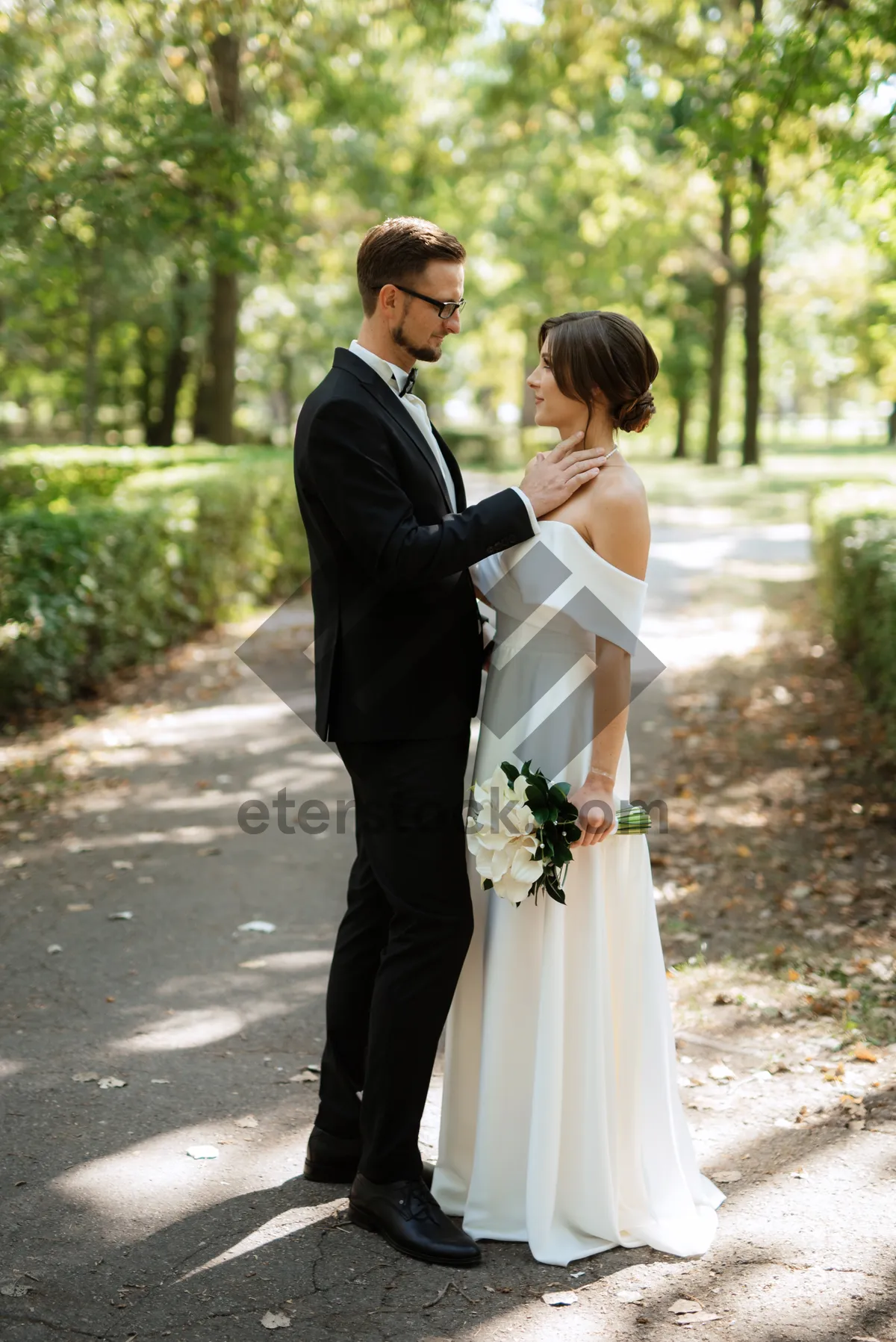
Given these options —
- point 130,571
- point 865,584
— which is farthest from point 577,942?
point 130,571

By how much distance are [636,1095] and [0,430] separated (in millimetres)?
39160

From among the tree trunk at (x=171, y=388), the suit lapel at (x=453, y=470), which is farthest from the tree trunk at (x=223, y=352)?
the suit lapel at (x=453, y=470)

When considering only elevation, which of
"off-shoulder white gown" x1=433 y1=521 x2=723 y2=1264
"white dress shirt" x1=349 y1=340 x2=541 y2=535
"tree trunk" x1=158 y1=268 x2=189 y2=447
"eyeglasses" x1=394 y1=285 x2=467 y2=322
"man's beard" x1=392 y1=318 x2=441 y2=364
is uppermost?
"tree trunk" x1=158 y1=268 x2=189 y2=447

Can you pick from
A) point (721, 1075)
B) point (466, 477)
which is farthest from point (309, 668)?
point (466, 477)

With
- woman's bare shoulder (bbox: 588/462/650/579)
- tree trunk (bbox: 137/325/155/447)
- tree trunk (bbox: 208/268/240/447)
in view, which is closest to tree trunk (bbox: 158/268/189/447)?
tree trunk (bbox: 137/325/155/447)

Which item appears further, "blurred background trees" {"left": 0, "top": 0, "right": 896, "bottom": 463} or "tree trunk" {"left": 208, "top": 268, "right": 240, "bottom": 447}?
"tree trunk" {"left": 208, "top": 268, "right": 240, "bottom": 447}

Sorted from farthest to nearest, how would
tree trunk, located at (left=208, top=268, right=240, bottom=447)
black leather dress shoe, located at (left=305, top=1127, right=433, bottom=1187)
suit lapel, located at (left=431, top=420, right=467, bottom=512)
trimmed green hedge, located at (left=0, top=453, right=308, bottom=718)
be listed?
tree trunk, located at (left=208, top=268, right=240, bottom=447)
trimmed green hedge, located at (left=0, top=453, right=308, bottom=718)
black leather dress shoe, located at (left=305, top=1127, right=433, bottom=1187)
suit lapel, located at (left=431, top=420, right=467, bottom=512)

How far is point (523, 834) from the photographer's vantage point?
3.07 metres

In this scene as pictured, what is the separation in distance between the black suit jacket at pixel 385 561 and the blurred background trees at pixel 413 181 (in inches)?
225

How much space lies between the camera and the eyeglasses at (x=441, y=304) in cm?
313

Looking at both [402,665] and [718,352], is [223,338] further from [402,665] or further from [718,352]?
[718,352]

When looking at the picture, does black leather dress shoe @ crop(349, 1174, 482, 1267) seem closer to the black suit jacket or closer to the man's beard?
the black suit jacket

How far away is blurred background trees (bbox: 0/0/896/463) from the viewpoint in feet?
30.7

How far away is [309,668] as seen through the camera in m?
10.9
